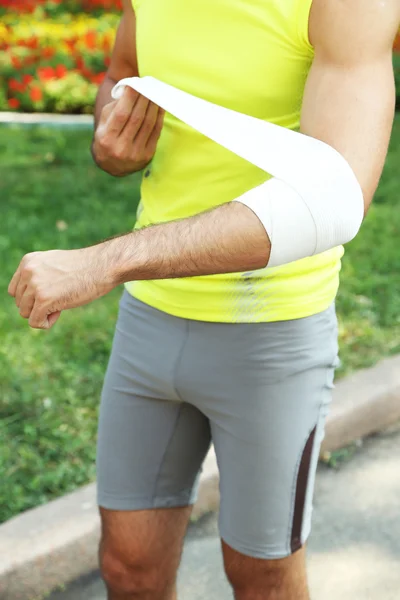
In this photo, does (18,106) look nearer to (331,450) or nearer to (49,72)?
(49,72)

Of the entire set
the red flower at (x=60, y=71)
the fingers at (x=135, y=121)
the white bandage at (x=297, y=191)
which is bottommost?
the red flower at (x=60, y=71)

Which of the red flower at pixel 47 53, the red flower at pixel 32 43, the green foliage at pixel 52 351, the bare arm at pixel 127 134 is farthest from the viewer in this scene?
the red flower at pixel 32 43

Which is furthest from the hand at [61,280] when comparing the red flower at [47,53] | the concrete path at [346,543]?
the red flower at [47,53]

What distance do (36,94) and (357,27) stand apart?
7832 mm

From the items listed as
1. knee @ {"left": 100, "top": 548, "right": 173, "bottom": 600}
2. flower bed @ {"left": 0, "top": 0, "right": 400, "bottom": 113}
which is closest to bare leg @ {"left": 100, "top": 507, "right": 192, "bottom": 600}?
knee @ {"left": 100, "top": 548, "right": 173, "bottom": 600}

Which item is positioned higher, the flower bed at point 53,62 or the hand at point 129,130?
the hand at point 129,130

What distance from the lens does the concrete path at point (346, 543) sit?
3186mm

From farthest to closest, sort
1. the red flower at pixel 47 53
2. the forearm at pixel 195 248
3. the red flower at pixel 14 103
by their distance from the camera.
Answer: the red flower at pixel 47 53, the red flower at pixel 14 103, the forearm at pixel 195 248

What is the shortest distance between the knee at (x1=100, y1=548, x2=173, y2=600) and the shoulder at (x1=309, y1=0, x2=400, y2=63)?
1.23 meters

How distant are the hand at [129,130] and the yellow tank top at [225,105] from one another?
5cm

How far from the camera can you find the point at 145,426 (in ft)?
7.25

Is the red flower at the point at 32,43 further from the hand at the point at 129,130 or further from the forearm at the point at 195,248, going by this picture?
the forearm at the point at 195,248

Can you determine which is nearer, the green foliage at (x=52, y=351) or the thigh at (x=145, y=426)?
the thigh at (x=145, y=426)

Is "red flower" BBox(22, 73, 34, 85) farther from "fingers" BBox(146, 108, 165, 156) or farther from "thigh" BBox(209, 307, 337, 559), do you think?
"thigh" BBox(209, 307, 337, 559)
